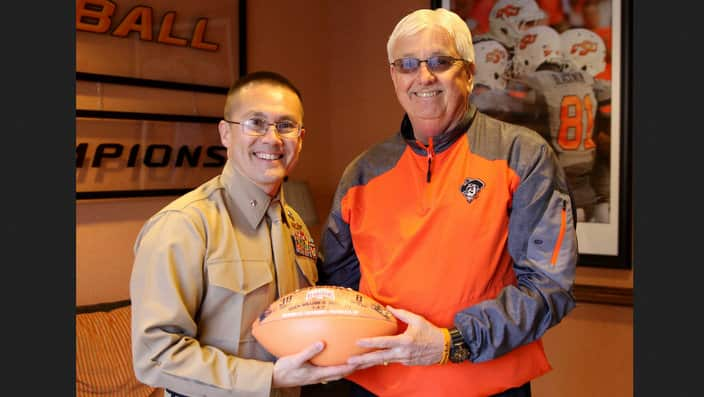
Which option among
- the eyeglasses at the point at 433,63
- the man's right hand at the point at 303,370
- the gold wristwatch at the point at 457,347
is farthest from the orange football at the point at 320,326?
the eyeglasses at the point at 433,63

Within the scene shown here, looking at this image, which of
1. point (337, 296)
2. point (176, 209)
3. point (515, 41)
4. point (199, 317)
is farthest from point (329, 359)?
point (515, 41)

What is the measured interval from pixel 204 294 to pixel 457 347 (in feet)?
2.02

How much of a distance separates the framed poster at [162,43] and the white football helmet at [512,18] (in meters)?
1.35

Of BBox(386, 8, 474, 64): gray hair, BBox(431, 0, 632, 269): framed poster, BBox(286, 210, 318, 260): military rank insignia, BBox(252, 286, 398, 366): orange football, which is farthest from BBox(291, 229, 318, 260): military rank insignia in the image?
BBox(431, 0, 632, 269): framed poster

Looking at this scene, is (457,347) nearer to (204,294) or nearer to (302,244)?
(302,244)

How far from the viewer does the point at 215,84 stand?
341cm

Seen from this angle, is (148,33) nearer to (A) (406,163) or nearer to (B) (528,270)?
(A) (406,163)

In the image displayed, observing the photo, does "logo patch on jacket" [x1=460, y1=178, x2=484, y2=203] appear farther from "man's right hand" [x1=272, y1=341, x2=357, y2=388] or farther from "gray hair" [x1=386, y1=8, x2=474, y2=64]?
"man's right hand" [x1=272, y1=341, x2=357, y2=388]

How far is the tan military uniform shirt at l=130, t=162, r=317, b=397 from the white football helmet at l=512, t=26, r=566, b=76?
2.11 meters

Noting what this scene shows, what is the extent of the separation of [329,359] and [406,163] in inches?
23.4

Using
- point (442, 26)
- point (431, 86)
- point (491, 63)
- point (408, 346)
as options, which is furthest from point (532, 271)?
point (491, 63)

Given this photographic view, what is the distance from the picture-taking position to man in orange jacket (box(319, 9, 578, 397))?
5.20ft

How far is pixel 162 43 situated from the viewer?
10.3ft

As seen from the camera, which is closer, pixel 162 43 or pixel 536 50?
pixel 162 43
